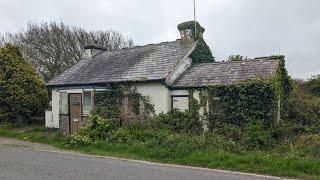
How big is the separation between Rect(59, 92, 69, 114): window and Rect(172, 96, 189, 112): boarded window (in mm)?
6359

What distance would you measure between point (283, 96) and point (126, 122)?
781 cm

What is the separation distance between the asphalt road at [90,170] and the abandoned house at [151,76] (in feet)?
21.7

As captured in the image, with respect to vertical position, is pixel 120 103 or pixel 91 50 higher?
pixel 91 50

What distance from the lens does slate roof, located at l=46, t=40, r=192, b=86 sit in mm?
20439

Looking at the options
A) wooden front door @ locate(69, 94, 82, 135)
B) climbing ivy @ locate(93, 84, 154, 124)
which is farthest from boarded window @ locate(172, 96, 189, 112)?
wooden front door @ locate(69, 94, 82, 135)

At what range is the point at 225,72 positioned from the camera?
19.2m

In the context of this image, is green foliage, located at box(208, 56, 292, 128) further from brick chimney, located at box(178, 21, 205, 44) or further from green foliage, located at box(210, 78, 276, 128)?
brick chimney, located at box(178, 21, 205, 44)

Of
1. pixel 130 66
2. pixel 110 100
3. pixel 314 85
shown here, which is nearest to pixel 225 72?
pixel 130 66

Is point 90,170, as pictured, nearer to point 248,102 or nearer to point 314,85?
point 248,102

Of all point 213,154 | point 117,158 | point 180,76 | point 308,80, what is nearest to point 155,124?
point 180,76

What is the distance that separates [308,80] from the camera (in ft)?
89.5

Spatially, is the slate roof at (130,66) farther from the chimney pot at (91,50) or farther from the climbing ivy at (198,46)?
the chimney pot at (91,50)

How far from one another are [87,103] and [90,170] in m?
10.6

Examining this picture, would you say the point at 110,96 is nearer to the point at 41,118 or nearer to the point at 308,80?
the point at 41,118
